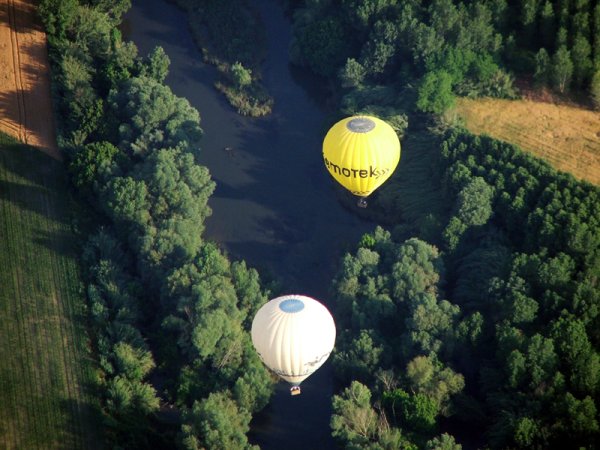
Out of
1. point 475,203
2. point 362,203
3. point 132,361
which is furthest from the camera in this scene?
point 362,203

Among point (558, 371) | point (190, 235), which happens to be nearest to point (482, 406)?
point (558, 371)

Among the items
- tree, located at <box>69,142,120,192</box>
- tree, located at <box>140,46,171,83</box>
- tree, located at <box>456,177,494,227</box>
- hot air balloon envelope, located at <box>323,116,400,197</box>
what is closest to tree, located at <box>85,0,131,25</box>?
tree, located at <box>140,46,171,83</box>

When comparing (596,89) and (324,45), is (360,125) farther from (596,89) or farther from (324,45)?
(596,89)

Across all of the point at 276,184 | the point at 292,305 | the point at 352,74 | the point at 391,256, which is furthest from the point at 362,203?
the point at 292,305

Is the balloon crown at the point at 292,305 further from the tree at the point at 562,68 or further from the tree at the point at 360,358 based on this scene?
the tree at the point at 562,68

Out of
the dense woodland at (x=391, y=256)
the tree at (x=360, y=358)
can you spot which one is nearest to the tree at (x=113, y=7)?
the dense woodland at (x=391, y=256)

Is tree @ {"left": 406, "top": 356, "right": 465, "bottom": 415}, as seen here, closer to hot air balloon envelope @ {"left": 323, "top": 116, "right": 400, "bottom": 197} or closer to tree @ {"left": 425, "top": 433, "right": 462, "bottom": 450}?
tree @ {"left": 425, "top": 433, "right": 462, "bottom": 450}

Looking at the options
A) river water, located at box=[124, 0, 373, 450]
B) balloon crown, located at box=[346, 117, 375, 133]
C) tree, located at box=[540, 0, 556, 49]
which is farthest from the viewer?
tree, located at box=[540, 0, 556, 49]
